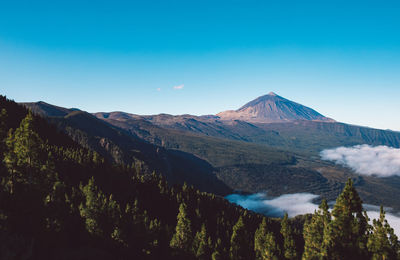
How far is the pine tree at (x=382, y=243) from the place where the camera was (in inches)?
1008

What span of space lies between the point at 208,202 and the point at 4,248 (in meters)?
115

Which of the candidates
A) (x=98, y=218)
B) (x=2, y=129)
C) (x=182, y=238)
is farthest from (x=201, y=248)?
(x=2, y=129)

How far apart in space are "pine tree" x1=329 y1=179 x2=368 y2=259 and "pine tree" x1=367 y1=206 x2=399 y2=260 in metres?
1.65

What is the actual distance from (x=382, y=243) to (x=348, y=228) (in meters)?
3.19

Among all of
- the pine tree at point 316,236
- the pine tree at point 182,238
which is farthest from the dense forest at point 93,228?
the pine tree at point 316,236

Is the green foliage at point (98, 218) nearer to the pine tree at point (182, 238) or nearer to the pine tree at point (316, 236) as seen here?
the pine tree at point (182, 238)

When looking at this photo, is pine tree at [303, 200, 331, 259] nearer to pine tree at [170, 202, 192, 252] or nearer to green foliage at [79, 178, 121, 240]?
pine tree at [170, 202, 192, 252]

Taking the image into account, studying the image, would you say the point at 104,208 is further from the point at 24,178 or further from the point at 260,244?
the point at 260,244

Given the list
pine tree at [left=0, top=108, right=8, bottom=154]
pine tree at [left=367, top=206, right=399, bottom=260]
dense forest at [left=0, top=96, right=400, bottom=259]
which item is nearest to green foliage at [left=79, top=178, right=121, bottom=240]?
dense forest at [left=0, top=96, right=400, bottom=259]

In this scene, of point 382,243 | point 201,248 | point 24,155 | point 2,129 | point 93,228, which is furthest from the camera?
point 201,248

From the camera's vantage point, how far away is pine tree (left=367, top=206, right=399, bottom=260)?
25609 mm

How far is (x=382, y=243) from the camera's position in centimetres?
2562

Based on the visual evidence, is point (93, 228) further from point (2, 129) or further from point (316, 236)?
point (316, 236)

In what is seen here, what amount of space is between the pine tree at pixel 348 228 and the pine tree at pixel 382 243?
1.65 metres
